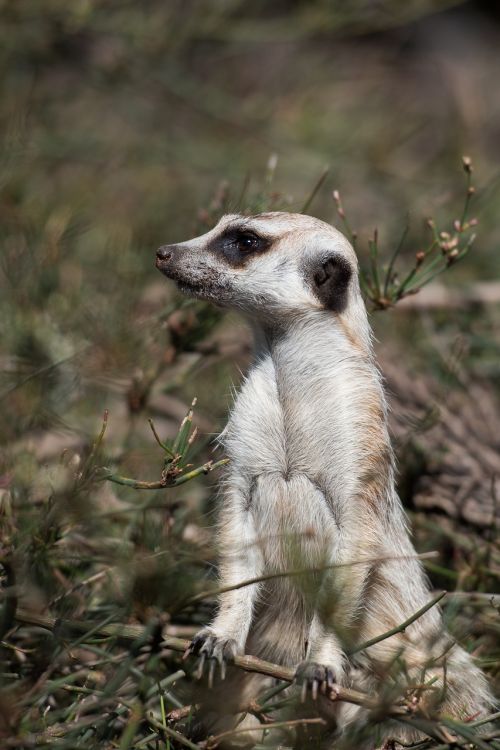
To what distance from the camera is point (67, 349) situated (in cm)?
350

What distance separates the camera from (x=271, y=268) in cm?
263

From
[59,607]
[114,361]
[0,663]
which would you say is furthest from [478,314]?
[0,663]

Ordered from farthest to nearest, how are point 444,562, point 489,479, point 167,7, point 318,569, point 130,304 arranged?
point 167,7
point 130,304
point 489,479
point 444,562
point 318,569

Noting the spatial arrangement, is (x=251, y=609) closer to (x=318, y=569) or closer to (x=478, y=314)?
(x=318, y=569)

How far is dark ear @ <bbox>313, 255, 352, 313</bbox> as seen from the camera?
2596 mm

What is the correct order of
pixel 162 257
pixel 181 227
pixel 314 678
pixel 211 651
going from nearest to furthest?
pixel 314 678, pixel 211 651, pixel 162 257, pixel 181 227

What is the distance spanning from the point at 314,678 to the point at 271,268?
1.16 metres

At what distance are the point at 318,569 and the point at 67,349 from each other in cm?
199

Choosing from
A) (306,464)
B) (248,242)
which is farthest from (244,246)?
(306,464)

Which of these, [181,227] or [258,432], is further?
[181,227]

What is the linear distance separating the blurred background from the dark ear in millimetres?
589

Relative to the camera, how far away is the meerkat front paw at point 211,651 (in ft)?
7.18

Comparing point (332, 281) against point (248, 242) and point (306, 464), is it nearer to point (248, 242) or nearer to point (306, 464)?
point (248, 242)

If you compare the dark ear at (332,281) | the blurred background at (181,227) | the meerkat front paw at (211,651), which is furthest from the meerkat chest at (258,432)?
the meerkat front paw at (211,651)
